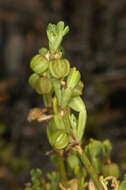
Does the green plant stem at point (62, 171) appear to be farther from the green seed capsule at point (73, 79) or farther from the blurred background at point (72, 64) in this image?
the blurred background at point (72, 64)

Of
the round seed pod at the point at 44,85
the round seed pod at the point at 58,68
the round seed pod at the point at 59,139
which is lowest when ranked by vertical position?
the round seed pod at the point at 59,139

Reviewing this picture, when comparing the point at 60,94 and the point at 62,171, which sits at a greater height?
the point at 60,94

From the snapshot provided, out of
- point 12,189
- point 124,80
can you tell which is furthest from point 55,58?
point 124,80

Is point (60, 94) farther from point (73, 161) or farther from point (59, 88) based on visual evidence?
point (73, 161)

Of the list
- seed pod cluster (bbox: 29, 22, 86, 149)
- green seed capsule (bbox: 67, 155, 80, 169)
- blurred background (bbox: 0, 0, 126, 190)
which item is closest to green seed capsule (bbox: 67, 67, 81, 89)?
seed pod cluster (bbox: 29, 22, 86, 149)

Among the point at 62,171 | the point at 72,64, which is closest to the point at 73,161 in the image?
the point at 62,171

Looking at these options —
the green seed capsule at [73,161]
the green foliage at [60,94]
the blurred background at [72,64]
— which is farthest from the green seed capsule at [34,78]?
the blurred background at [72,64]

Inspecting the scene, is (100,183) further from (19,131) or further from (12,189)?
(19,131)
